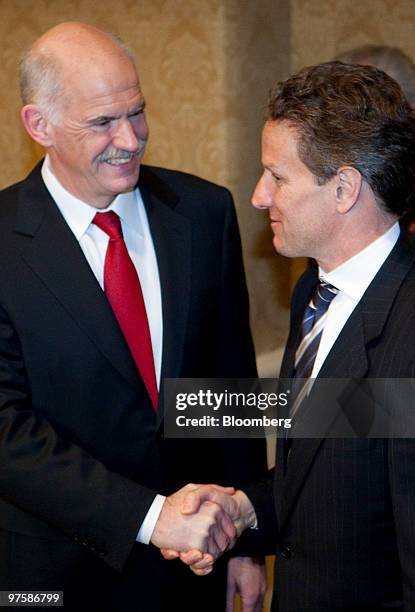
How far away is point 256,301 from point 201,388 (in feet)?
4.20

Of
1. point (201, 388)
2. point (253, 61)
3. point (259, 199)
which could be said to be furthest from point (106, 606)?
point (253, 61)

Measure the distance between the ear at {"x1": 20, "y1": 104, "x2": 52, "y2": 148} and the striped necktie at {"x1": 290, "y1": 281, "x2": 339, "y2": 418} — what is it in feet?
2.60

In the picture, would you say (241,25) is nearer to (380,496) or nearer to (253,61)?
(253,61)

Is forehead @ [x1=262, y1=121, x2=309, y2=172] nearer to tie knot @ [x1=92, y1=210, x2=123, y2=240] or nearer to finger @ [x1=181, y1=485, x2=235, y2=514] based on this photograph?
tie knot @ [x1=92, y1=210, x2=123, y2=240]

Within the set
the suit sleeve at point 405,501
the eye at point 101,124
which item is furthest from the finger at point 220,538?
the eye at point 101,124

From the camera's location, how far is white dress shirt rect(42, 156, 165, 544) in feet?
7.11

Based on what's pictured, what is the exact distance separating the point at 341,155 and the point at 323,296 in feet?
1.00

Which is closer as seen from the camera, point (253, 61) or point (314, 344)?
point (314, 344)

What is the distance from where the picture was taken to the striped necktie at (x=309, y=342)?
5.98 feet

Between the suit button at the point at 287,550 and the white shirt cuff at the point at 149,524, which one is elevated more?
the white shirt cuff at the point at 149,524

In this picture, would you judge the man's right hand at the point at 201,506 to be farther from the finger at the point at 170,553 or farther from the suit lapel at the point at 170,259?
the suit lapel at the point at 170,259

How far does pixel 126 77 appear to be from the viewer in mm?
2111

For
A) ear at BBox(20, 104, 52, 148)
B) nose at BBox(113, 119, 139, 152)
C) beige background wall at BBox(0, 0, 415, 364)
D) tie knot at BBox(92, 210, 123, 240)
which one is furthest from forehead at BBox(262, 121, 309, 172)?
beige background wall at BBox(0, 0, 415, 364)

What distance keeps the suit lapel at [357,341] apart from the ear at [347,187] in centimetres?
13
